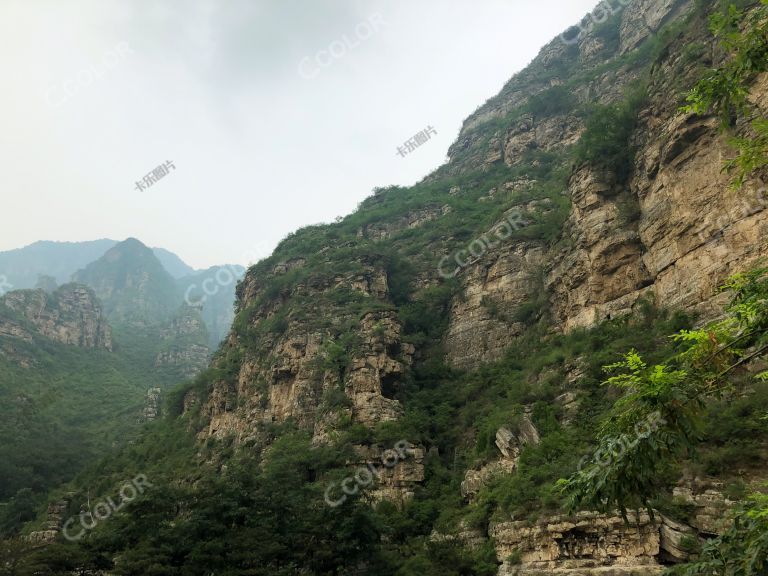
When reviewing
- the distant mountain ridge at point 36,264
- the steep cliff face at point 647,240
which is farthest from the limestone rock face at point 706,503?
the distant mountain ridge at point 36,264

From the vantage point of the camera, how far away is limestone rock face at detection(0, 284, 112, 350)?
252ft

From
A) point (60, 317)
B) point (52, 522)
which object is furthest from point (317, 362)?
point (60, 317)

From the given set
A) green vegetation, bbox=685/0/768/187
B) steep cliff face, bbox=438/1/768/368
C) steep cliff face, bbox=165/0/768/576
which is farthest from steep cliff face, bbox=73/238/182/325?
green vegetation, bbox=685/0/768/187

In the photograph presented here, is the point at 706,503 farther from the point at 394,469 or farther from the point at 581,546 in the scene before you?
the point at 394,469

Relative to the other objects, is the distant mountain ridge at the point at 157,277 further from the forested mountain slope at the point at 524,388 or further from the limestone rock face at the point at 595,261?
the limestone rock face at the point at 595,261

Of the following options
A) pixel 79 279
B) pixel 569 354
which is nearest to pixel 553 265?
pixel 569 354

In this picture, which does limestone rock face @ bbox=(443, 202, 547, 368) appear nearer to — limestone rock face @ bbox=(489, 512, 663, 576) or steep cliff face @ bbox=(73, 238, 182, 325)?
limestone rock face @ bbox=(489, 512, 663, 576)

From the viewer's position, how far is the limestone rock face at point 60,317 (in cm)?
7688

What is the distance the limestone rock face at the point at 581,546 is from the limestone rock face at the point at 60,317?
80.9 meters

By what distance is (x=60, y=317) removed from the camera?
3420 inches

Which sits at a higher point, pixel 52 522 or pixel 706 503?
Answer: pixel 52 522

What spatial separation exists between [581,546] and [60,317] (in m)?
95.1

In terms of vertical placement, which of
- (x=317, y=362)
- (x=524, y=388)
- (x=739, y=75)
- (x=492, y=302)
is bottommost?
(x=524, y=388)

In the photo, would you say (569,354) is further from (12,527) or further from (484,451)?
(12,527)
